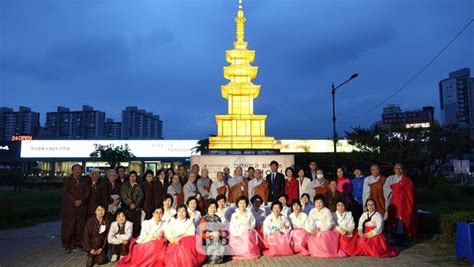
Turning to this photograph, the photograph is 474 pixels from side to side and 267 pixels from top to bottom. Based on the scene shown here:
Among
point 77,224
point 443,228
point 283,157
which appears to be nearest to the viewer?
point 77,224

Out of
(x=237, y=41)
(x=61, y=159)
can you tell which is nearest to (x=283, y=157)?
(x=237, y=41)

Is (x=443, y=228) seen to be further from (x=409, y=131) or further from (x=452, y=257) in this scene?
(x=409, y=131)

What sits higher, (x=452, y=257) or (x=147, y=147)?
(x=147, y=147)

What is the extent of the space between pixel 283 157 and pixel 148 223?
9225 millimetres

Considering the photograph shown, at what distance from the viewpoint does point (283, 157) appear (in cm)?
1545

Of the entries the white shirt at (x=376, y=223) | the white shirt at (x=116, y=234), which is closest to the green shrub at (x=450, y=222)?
the white shirt at (x=376, y=223)

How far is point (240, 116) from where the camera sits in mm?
25547

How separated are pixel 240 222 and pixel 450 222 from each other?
522 centimetres

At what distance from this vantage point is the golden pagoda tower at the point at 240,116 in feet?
82.3

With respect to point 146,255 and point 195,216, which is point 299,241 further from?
point 146,255

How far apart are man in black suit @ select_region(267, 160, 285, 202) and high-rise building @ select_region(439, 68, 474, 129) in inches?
2214

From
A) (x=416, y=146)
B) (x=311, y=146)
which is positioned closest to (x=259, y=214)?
(x=416, y=146)

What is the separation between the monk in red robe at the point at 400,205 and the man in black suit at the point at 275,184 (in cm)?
254

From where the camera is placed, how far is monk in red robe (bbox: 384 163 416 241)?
8.72 meters
